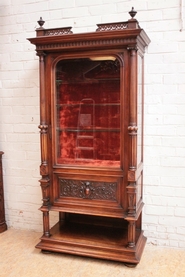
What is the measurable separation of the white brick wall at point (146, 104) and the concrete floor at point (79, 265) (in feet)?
0.75

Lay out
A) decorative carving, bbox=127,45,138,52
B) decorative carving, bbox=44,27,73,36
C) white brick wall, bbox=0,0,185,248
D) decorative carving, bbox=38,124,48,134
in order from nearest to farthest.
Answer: decorative carving, bbox=127,45,138,52, decorative carving, bbox=44,27,73,36, decorative carving, bbox=38,124,48,134, white brick wall, bbox=0,0,185,248

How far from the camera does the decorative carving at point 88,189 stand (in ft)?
7.62

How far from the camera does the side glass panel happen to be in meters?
2.38

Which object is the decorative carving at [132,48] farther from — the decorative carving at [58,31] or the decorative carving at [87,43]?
the decorative carving at [58,31]

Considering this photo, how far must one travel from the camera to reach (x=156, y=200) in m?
2.62

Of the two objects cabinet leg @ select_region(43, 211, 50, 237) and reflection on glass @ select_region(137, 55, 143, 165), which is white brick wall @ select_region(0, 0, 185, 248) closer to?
reflection on glass @ select_region(137, 55, 143, 165)

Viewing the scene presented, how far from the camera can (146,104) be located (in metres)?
2.56

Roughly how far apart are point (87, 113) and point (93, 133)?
0.60 feet

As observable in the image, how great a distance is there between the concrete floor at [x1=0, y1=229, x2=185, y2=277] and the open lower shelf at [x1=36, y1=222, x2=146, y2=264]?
2.8 inches

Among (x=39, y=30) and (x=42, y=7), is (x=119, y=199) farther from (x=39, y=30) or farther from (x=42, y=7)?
(x=42, y=7)

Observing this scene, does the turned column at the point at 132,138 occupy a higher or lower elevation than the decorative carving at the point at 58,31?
lower

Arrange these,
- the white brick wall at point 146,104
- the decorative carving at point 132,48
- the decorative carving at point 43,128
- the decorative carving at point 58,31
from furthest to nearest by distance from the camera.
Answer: the white brick wall at point 146,104 < the decorative carving at point 43,128 < the decorative carving at point 58,31 < the decorative carving at point 132,48

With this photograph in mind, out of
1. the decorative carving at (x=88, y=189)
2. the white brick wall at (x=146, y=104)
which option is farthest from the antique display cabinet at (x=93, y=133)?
the white brick wall at (x=146, y=104)

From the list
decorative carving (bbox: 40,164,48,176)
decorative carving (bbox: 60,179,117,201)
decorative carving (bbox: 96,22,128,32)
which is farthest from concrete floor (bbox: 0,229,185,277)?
decorative carving (bbox: 96,22,128,32)
